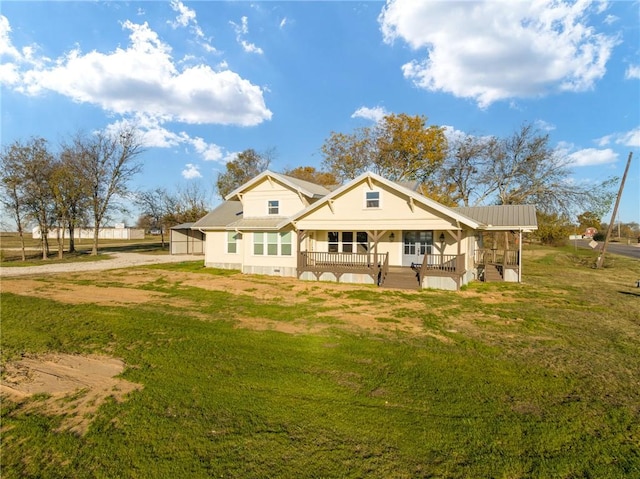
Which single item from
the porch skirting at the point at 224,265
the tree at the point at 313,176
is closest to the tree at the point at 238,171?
the tree at the point at 313,176

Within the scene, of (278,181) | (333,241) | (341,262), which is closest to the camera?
(341,262)

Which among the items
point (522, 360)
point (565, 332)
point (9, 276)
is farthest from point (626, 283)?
point (9, 276)

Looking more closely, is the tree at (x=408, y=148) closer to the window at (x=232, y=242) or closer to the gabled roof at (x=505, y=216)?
the gabled roof at (x=505, y=216)

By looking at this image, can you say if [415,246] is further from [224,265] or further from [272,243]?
[224,265]

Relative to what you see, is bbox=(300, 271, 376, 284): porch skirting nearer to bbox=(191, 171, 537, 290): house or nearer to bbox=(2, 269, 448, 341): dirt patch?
bbox=(191, 171, 537, 290): house

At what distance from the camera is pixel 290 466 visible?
3.36m

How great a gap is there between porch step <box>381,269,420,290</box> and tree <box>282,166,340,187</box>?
2327 cm

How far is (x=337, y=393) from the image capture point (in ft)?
16.0

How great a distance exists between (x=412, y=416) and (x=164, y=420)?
10.3 ft

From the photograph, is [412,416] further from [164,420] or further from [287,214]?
[287,214]

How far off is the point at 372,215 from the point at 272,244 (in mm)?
6156

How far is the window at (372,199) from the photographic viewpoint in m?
16.1

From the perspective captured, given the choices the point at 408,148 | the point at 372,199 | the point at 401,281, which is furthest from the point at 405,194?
the point at 408,148

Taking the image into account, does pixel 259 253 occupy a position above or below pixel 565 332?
above
